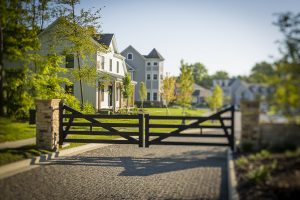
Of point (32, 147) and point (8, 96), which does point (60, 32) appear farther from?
point (8, 96)

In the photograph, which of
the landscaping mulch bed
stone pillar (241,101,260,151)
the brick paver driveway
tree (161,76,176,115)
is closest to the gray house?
tree (161,76,176,115)

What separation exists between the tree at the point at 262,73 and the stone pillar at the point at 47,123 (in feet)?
21.6

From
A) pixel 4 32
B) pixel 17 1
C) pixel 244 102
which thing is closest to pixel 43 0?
pixel 17 1

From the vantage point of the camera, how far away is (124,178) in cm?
713

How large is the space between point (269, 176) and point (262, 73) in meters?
1.58

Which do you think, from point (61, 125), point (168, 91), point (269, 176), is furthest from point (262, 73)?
point (168, 91)

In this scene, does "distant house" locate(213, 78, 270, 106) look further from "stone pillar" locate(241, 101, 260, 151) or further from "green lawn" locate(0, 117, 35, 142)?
"green lawn" locate(0, 117, 35, 142)

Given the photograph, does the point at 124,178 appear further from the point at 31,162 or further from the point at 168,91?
the point at 168,91

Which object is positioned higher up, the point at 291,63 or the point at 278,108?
the point at 291,63

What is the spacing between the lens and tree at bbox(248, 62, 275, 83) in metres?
3.81

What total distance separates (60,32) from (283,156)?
9.32m

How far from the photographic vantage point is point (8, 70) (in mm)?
6246

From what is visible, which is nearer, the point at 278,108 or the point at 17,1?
the point at 278,108

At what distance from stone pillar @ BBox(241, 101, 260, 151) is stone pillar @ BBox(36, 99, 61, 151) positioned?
5958 mm
